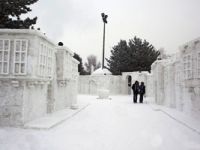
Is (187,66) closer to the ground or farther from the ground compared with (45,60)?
closer to the ground

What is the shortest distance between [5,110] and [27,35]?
2993mm

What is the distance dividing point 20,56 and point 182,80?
7.95 m

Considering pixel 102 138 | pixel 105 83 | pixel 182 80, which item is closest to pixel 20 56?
pixel 102 138

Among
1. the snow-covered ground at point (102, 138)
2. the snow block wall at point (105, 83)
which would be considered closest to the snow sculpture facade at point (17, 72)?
the snow-covered ground at point (102, 138)

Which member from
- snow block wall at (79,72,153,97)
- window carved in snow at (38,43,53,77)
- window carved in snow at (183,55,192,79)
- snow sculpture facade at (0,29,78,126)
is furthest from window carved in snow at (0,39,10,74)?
snow block wall at (79,72,153,97)

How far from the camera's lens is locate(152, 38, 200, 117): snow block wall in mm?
10094

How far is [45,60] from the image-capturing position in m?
9.85

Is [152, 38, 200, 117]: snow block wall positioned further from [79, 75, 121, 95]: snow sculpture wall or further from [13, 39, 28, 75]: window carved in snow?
[79, 75, 121, 95]: snow sculpture wall

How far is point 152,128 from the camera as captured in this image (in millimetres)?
8828

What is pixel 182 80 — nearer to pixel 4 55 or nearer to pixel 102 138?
pixel 102 138

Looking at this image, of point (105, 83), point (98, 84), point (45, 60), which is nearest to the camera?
point (45, 60)

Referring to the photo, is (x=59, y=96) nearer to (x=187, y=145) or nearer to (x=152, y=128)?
(x=152, y=128)

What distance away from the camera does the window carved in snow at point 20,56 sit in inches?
335

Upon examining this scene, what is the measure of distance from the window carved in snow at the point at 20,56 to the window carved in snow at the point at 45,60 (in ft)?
2.49
